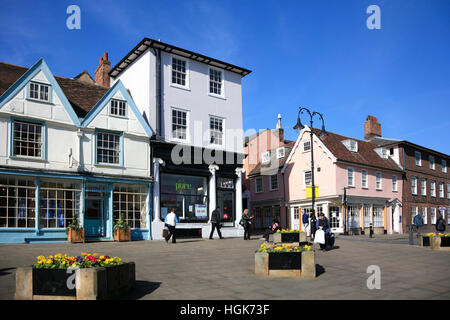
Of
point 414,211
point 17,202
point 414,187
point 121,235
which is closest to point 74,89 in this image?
point 17,202

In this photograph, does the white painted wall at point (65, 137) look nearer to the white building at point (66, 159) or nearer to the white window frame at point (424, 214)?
the white building at point (66, 159)

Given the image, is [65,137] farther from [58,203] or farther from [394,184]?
[394,184]

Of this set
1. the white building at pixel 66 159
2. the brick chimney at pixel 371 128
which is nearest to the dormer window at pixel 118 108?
the white building at pixel 66 159

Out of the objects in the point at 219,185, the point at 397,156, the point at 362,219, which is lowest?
the point at 362,219

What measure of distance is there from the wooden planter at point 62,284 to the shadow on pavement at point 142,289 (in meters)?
0.67

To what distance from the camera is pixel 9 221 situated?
1814 centimetres

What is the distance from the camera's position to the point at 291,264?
9859 millimetres

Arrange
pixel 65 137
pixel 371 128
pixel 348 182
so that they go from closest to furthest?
1. pixel 65 137
2. pixel 348 182
3. pixel 371 128

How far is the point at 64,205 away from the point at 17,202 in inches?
83.5

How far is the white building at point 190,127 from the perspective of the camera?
23.6 meters

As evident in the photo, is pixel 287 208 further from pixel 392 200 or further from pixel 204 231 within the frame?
pixel 204 231

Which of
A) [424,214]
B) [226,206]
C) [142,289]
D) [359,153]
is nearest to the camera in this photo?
[142,289]
